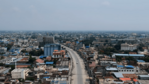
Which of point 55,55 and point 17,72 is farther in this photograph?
point 55,55

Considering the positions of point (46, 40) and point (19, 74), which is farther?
point (46, 40)

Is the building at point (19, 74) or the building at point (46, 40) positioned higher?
the building at point (46, 40)

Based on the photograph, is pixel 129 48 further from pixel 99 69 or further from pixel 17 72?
pixel 17 72

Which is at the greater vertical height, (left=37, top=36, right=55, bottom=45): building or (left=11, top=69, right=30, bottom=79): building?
(left=37, top=36, right=55, bottom=45): building

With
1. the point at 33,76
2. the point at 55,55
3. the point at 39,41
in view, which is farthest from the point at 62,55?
the point at 39,41

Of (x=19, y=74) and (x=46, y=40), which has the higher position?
(x=46, y=40)

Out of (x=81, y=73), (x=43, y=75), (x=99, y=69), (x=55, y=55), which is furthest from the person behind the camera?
(x=55, y=55)

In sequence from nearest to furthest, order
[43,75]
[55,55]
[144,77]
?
1. [144,77]
2. [43,75]
3. [55,55]

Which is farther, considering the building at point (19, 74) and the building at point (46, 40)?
the building at point (46, 40)

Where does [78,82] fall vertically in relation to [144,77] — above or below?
below

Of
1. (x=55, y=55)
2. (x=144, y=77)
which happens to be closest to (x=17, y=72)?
(x=55, y=55)

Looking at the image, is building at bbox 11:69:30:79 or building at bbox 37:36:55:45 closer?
building at bbox 11:69:30:79
